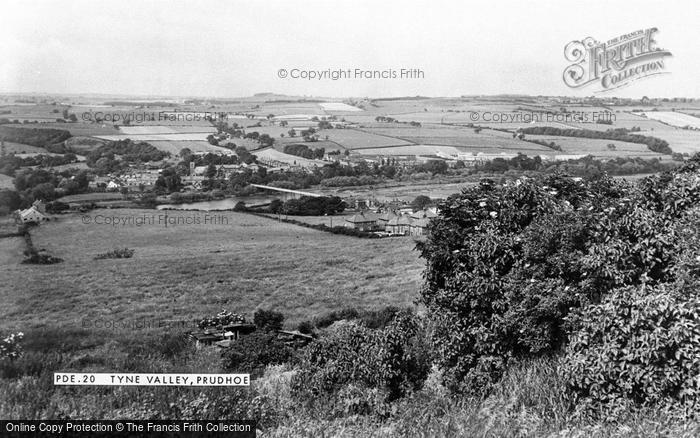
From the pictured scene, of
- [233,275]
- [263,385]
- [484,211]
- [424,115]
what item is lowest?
[263,385]

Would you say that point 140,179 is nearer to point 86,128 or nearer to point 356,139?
point 86,128

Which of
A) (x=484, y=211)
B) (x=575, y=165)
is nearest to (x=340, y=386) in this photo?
(x=484, y=211)

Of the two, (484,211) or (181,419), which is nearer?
(181,419)

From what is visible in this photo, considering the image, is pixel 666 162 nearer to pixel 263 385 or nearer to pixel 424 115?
pixel 424 115

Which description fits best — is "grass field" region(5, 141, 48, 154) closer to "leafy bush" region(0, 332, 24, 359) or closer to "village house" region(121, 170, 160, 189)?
"village house" region(121, 170, 160, 189)

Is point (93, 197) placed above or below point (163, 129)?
below

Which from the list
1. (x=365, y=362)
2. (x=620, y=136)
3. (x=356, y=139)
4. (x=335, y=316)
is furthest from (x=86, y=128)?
(x=620, y=136)
